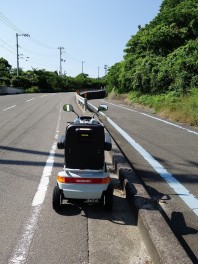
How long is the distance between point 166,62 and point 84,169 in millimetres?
23724

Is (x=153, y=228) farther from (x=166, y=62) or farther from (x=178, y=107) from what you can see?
(x=166, y=62)

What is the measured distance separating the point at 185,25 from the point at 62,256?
30.4m

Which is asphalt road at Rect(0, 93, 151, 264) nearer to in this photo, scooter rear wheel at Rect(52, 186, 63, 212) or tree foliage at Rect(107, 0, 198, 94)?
scooter rear wheel at Rect(52, 186, 63, 212)

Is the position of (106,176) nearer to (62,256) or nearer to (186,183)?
(62,256)

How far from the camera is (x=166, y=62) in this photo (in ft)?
90.9

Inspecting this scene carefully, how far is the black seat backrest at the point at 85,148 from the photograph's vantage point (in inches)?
206

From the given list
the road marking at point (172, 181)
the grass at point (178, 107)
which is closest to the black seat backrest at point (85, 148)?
the road marking at point (172, 181)

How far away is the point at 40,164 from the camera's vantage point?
26.4 ft

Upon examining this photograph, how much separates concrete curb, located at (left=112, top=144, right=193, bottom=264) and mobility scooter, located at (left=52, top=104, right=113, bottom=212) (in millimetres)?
482

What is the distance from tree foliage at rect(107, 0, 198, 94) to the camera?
79.8ft

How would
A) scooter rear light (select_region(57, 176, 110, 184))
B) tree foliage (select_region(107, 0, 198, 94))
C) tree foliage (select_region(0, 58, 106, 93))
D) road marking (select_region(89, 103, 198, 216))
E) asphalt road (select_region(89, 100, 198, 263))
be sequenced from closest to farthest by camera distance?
1. asphalt road (select_region(89, 100, 198, 263))
2. scooter rear light (select_region(57, 176, 110, 184))
3. road marking (select_region(89, 103, 198, 216))
4. tree foliage (select_region(107, 0, 198, 94))
5. tree foliage (select_region(0, 58, 106, 93))

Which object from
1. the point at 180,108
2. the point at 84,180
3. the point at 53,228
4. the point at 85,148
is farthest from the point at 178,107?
the point at 53,228

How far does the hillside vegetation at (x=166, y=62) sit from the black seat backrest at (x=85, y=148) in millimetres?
12274

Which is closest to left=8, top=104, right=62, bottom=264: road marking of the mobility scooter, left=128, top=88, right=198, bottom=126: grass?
the mobility scooter
